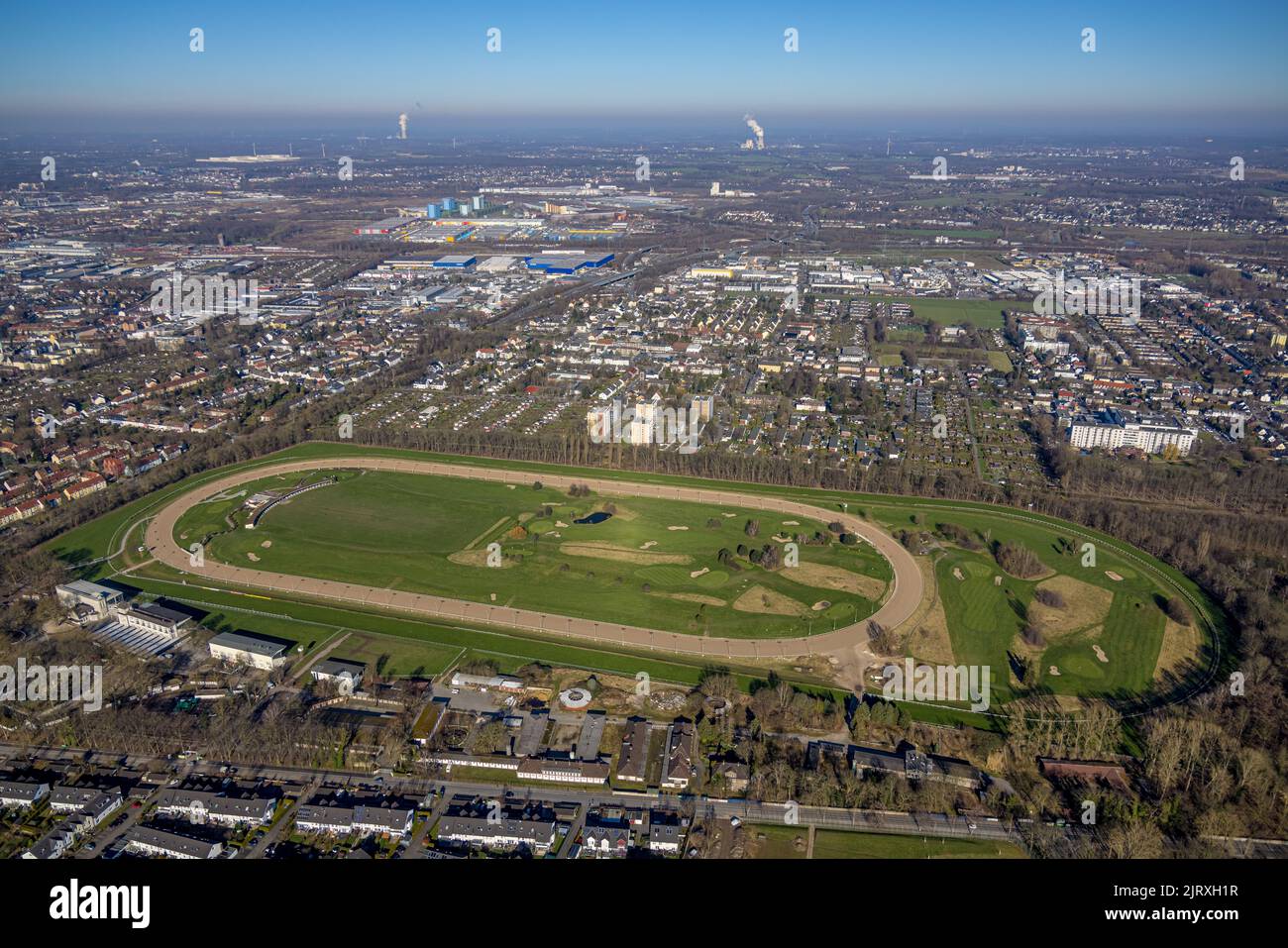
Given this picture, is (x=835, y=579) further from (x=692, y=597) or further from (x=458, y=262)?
(x=458, y=262)

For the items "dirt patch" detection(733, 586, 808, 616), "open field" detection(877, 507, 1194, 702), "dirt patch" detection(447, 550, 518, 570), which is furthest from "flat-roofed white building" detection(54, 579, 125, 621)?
"open field" detection(877, 507, 1194, 702)

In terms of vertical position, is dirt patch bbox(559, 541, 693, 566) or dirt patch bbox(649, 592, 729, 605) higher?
dirt patch bbox(559, 541, 693, 566)

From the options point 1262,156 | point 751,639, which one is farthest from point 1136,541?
point 1262,156

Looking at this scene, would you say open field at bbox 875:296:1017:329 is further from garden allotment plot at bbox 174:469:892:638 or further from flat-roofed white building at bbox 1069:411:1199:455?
garden allotment plot at bbox 174:469:892:638

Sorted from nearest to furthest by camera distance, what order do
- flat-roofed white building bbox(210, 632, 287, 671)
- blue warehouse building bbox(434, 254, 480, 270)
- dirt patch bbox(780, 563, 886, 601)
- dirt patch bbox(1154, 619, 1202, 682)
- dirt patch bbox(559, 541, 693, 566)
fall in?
dirt patch bbox(1154, 619, 1202, 682), flat-roofed white building bbox(210, 632, 287, 671), dirt patch bbox(780, 563, 886, 601), dirt patch bbox(559, 541, 693, 566), blue warehouse building bbox(434, 254, 480, 270)

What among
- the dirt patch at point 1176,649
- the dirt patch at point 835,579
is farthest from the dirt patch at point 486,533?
the dirt patch at point 1176,649
